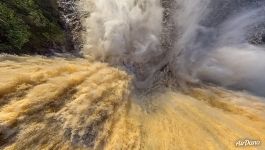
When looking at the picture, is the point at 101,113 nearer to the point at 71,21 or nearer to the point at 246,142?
the point at 246,142

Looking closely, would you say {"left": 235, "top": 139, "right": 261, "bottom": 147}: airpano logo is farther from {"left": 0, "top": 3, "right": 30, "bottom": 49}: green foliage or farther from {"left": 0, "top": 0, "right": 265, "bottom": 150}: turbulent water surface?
{"left": 0, "top": 3, "right": 30, "bottom": 49}: green foliage

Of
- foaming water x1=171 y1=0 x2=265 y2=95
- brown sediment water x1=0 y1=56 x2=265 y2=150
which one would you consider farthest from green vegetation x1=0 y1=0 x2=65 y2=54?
foaming water x1=171 y1=0 x2=265 y2=95

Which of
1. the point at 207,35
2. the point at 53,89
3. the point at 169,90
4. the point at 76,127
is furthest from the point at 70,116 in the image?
the point at 207,35

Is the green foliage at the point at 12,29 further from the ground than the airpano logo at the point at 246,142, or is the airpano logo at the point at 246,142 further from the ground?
the green foliage at the point at 12,29

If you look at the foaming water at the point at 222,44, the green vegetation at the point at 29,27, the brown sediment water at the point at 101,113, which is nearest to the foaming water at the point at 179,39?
the foaming water at the point at 222,44

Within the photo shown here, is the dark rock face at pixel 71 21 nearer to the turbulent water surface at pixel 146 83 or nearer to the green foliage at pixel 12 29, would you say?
the turbulent water surface at pixel 146 83

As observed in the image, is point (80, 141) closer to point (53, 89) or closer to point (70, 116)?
point (70, 116)

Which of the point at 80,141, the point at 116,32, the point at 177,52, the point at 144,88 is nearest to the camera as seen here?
the point at 80,141
